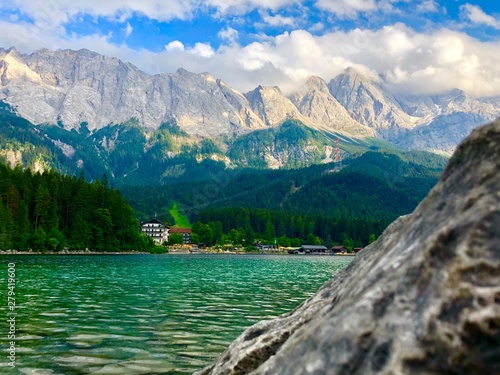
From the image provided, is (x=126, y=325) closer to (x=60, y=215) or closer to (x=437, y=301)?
(x=437, y=301)

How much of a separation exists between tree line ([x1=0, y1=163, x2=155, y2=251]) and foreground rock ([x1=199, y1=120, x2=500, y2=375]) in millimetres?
157562

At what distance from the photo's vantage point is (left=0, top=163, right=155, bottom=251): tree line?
153m

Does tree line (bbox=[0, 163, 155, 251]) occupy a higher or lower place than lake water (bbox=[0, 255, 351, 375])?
higher

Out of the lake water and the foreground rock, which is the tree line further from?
the foreground rock

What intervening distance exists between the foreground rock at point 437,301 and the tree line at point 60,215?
157562 mm

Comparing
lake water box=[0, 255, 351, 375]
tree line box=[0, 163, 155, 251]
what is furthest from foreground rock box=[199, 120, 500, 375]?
tree line box=[0, 163, 155, 251]

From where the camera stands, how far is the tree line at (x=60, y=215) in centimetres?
15288

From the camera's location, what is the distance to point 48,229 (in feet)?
544

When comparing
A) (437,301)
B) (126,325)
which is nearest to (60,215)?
(126,325)

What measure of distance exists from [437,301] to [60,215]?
616 ft

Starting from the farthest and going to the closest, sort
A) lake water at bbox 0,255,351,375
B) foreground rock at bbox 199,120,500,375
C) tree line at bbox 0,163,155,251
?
tree line at bbox 0,163,155,251 → lake water at bbox 0,255,351,375 → foreground rock at bbox 199,120,500,375

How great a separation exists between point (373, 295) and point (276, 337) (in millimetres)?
4428

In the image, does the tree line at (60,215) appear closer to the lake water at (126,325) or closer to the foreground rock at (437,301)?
the lake water at (126,325)

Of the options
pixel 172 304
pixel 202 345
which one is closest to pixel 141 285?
pixel 172 304
